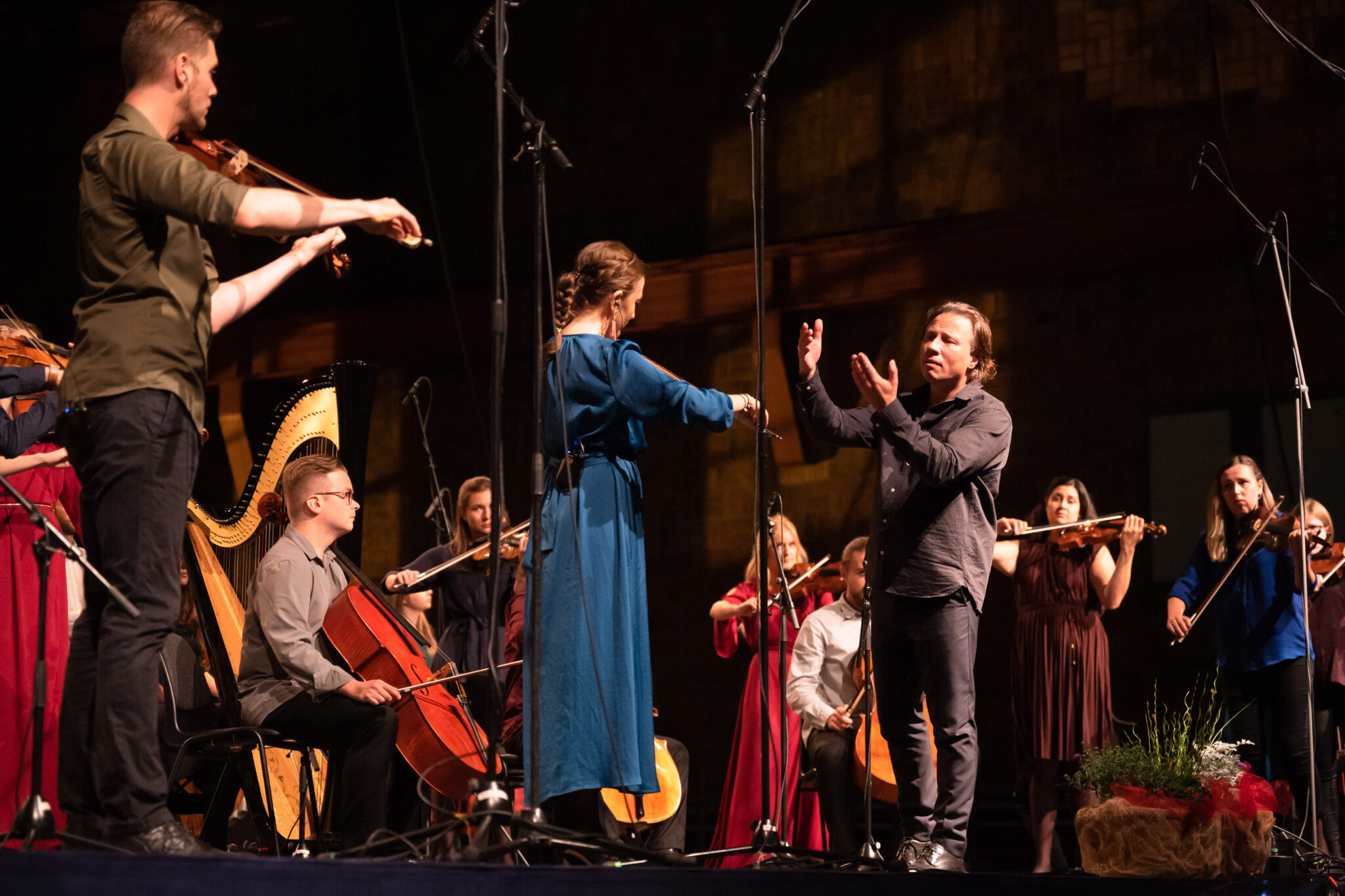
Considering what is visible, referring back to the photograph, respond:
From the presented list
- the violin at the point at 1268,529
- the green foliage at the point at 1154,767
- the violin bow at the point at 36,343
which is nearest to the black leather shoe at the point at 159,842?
the violin bow at the point at 36,343

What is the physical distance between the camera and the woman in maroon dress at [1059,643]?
498 cm

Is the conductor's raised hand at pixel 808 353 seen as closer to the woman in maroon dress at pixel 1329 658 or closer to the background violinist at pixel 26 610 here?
the background violinist at pixel 26 610

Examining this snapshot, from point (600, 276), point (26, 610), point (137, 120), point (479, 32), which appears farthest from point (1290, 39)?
point (26, 610)

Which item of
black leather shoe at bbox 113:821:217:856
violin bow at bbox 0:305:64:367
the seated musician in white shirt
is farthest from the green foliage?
violin bow at bbox 0:305:64:367

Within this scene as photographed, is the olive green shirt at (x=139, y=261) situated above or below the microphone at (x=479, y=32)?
below

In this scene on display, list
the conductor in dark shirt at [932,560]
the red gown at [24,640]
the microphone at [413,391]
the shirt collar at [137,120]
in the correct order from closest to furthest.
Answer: the shirt collar at [137,120]
the conductor in dark shirt at [932,560]
the red gown at [24,640]
the microphone at [413,391]

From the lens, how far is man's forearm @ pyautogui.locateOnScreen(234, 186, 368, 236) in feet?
7.48

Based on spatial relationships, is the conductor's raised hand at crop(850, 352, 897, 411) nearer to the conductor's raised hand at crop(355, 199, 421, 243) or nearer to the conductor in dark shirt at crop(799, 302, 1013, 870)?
the conductor in dark shirt at crop(799, 302, 1013, 870)

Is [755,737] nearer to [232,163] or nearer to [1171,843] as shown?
[1171,843]

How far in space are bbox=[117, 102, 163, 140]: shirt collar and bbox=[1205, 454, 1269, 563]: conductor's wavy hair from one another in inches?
164

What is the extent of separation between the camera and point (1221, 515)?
525 cm

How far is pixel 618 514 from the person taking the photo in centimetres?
308

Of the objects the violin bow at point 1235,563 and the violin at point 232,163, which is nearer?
the violin at point 232,163

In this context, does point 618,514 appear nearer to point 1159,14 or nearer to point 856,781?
point 856,781
